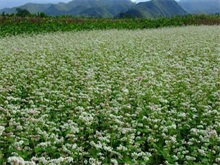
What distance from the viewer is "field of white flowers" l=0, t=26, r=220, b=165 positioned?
5.79 meters

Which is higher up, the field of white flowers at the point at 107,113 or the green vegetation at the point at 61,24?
the green vegetation at the point at 61,24

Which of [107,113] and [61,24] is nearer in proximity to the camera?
[107,113]

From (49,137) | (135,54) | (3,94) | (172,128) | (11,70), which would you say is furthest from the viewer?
(135,54)

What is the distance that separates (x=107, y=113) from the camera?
726cm

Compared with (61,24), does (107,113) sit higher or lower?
lower

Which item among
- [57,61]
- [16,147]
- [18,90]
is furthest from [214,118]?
[57,61]

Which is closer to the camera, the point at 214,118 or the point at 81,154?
the point at 81,154

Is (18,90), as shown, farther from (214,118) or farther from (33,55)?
(33,55)

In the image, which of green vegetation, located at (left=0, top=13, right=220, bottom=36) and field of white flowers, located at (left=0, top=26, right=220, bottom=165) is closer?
field of white flowers, located at (left=0, top=26, right=220, bottom=165)

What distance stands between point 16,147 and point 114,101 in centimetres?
303

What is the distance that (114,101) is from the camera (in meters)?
8.18

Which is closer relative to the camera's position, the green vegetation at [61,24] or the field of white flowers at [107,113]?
the field of white flowers at [107,113]

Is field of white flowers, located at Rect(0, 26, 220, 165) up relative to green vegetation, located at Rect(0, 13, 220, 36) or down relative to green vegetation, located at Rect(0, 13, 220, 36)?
down

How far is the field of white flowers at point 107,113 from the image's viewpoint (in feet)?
19.0
